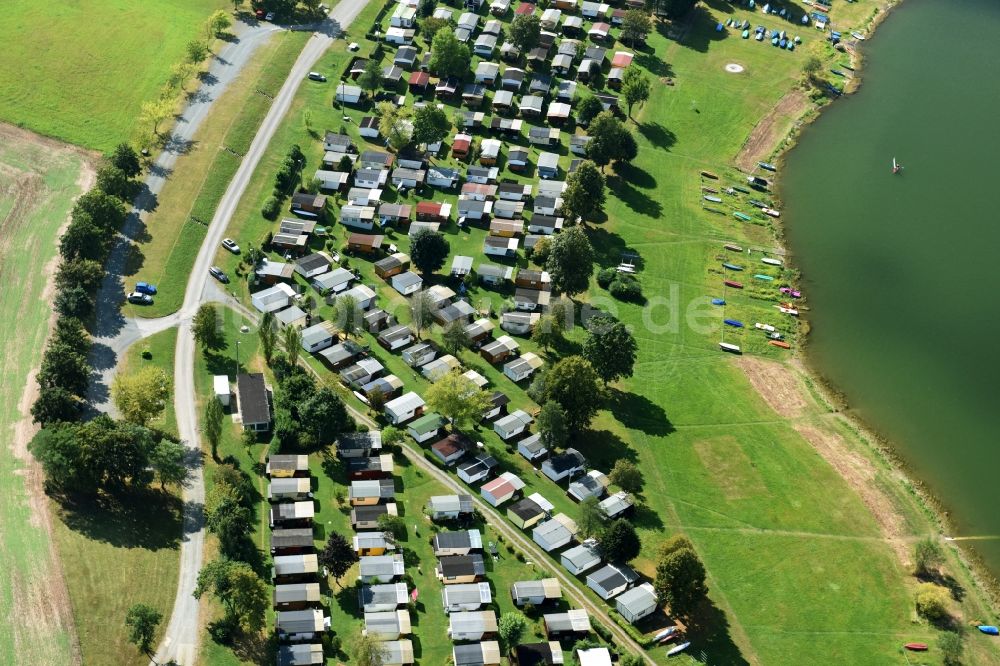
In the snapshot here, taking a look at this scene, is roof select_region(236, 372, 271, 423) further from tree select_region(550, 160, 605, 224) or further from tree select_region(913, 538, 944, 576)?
tree select_region(913, 538, 944, 576)

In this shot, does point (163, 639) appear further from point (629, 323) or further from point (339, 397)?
point (629, 323)

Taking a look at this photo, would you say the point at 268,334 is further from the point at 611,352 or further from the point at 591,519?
the point at 591,519

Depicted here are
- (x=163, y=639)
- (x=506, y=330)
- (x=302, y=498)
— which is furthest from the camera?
(x=506, y=330)

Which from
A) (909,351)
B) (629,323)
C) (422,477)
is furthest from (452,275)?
(909,351)

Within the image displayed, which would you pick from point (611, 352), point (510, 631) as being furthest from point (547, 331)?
point (510, 631)

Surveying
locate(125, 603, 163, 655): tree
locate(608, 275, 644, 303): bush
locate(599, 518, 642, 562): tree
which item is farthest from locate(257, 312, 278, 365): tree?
locate(608, 275, 644, 303): bush

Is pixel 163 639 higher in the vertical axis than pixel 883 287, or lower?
lower

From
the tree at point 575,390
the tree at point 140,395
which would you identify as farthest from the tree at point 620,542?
the tree at point 140,395

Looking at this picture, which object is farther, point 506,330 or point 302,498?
point 506,330
